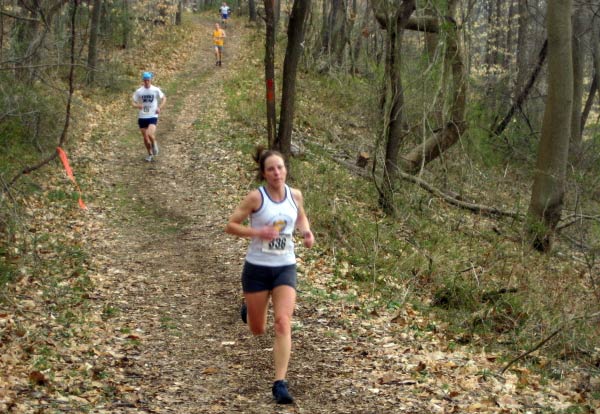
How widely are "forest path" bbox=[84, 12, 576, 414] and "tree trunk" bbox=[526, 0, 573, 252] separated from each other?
617 centimetres

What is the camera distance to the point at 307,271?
10523 mm

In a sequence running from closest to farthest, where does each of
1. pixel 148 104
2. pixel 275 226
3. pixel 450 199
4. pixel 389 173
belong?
pixel 275 226 < pixel 389 173 < pixel 450 199 < pixel 148 104

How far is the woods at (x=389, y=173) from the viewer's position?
30.2 ft

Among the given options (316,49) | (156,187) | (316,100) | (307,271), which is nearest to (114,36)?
(316,49)

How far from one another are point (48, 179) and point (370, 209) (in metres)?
6.68

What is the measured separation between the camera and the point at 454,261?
434 inches

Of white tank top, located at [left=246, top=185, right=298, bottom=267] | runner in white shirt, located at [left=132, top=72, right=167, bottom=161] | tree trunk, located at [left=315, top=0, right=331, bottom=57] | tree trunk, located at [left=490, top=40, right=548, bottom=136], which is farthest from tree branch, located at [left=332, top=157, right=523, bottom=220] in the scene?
tree trunk, located at [left=315, top=0, right=331, bottom=57]

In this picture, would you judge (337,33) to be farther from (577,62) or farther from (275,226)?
(275,226)

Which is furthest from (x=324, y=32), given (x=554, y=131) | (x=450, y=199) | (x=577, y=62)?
(x=554, y=131)

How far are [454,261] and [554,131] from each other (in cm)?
483

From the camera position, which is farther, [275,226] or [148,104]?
[148,104]

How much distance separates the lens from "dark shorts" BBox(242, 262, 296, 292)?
5949 mm

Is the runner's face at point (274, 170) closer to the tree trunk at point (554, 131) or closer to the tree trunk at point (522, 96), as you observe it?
the tree trunk at point (554, 131)

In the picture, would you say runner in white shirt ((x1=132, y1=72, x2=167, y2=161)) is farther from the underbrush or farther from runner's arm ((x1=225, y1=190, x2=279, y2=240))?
runner's arm ((x1=225, y1=190, x2=279, y2=240))
